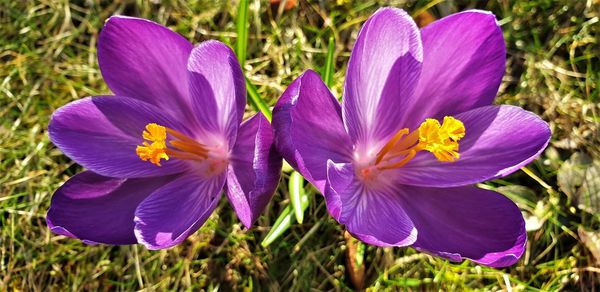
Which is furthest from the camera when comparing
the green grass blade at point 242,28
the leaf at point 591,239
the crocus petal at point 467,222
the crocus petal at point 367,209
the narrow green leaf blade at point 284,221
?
the leaf at point 591,239

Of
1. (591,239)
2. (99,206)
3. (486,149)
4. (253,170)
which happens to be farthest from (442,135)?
(591,239)

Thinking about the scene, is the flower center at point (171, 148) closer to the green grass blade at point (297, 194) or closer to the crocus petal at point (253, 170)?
the crocus petal at point (253, 170)

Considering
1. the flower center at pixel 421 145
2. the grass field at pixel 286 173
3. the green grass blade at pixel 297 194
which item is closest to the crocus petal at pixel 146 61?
the green grass blade at pixel 297 194

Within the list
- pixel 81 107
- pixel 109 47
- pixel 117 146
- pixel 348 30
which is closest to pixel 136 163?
pixel 117 146

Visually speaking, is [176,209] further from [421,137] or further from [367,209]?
[421,137]

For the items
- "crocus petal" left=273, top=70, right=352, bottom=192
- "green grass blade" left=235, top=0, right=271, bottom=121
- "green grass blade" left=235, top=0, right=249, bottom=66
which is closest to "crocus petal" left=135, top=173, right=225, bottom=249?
"crocus petal" left=273, top=70, right=352, bottom=192

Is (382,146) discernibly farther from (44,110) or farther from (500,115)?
(44,110)
